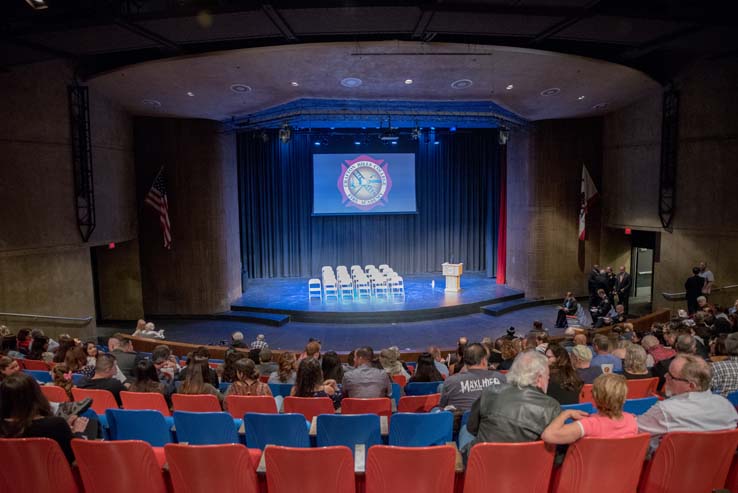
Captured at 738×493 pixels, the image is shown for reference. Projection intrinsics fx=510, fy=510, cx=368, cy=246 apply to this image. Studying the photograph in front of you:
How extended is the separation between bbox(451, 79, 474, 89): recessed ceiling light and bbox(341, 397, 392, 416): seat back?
839cm

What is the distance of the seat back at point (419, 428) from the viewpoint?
10.1 ft

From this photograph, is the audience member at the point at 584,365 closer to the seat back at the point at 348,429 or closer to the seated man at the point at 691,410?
the seated man at the point at 691,410

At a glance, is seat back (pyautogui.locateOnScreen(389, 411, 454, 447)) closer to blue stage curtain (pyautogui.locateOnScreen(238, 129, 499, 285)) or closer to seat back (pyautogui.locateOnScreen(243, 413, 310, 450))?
seat back (pyautogui.locateOnScreen(243, 413, 310, 450))

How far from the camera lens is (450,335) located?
1150cm

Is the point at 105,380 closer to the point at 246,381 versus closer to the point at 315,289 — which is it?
the point at 246,381

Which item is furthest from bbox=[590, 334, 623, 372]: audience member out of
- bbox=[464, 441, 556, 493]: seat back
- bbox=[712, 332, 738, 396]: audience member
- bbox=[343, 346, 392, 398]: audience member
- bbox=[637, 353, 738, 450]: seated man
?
bbox=[464, 441, 556, 493]: seat back

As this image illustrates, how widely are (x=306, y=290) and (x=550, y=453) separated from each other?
1326 cm

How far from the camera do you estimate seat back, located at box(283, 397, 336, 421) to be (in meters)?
3.67

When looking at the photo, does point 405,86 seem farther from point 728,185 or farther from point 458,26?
point 728,185

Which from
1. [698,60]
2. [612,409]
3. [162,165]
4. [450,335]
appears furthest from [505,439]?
[162,165]

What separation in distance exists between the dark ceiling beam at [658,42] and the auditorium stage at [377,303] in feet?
22.1

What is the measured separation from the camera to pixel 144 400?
152 inches

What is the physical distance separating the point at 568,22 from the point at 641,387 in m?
5.58

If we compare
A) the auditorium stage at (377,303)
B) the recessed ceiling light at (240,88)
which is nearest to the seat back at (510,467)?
the recessed ceiling light at (240,88)
